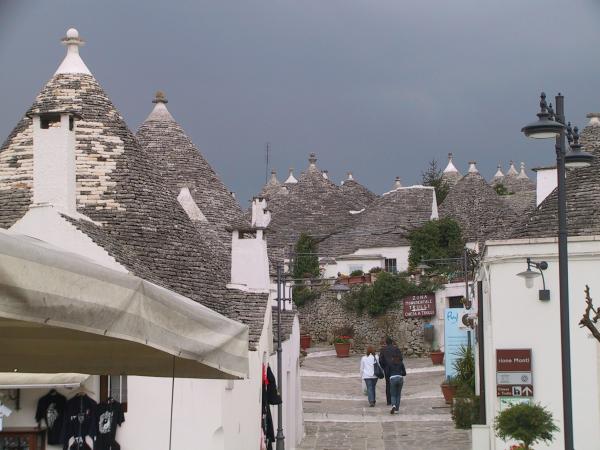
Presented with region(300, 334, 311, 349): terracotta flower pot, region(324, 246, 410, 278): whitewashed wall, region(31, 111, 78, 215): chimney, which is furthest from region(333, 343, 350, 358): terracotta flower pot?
region(31, 111, 78, 215): chimney

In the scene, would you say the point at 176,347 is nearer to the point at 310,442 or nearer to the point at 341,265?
the point at 310,442

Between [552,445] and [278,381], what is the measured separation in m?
6.36

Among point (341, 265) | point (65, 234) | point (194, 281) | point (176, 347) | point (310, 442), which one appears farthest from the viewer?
point (341, 265)

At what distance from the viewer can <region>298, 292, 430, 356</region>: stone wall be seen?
1727 inches

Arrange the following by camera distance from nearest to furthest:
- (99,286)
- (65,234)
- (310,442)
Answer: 1. (99,286)
2. (65,234)
3. (310,442)

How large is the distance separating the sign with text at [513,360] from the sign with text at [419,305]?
24.0 meters

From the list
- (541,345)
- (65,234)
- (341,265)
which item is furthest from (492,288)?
(341,265)

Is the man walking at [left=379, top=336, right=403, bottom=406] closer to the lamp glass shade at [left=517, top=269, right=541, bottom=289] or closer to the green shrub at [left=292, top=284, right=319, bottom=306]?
the lamp glass shade at [left=517, top=269, right=541, bottom=289]

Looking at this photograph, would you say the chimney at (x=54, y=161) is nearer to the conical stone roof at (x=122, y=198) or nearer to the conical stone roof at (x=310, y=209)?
the conical stone roof at (x=122, y=198)

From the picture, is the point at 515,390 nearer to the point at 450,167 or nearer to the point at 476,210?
the point at 476,210

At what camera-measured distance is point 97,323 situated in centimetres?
593

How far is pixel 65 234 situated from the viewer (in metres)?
18.8

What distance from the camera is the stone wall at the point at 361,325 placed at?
144 feet

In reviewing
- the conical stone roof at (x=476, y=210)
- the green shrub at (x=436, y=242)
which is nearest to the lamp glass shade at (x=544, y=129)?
the green shrub at (x=436, y=242)
